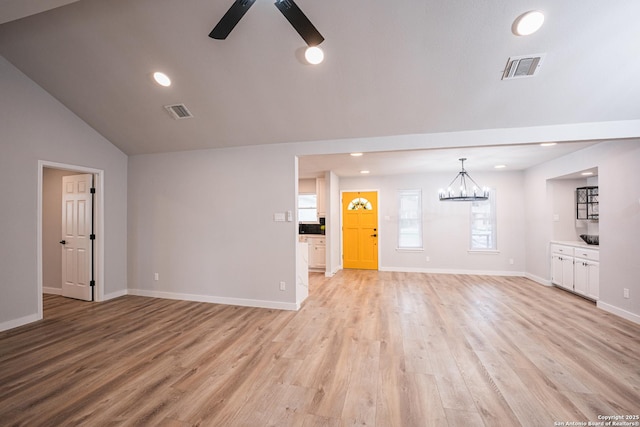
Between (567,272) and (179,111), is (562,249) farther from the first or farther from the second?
(179,111)

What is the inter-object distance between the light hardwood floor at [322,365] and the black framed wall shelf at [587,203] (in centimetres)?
198

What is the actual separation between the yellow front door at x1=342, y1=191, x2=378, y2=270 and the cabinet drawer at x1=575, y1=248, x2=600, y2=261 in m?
3.88

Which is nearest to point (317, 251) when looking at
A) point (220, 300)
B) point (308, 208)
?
point (308, 208)

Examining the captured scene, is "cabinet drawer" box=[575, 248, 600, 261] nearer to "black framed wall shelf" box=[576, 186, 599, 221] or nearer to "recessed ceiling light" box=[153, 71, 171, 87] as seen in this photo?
"black framed wall shelf" box=[576, 186, 599, 221]

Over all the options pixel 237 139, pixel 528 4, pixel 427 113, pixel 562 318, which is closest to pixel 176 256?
pixel 237 139

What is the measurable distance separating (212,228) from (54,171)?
10.8 feet

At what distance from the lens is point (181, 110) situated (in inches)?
143

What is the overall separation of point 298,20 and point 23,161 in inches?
164

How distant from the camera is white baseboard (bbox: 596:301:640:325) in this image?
351cm

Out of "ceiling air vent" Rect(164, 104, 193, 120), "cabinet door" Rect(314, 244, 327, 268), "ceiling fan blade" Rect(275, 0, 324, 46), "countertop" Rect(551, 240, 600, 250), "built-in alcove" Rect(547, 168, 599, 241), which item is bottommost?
"cabinet door" Rect(314, 244, 327, 268)

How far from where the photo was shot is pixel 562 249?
5016 mm

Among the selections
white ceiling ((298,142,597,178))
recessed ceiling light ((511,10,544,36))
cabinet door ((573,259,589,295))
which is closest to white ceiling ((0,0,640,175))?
recessed ceiling light ((511,10,544,36))

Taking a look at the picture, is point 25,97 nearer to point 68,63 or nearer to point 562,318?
point 68,63

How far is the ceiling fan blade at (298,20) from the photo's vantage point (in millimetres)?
1663
